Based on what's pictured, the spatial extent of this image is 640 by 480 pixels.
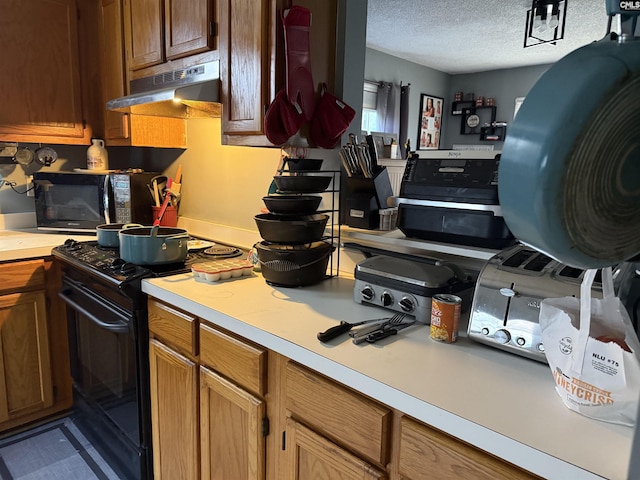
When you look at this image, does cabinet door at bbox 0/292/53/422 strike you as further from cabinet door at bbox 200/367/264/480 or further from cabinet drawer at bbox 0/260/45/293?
cabinet door at bbox 200/367/264/480

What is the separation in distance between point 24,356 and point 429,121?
6.77 ft

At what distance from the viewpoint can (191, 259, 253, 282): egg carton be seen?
153cm

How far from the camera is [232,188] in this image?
222cm

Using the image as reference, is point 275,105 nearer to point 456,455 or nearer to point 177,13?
point 177,13

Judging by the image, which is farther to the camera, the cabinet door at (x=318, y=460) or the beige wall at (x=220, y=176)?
the beige wall at (x=220, y=176)

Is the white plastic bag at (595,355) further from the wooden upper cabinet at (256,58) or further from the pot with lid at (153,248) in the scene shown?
the pot with lid at (153,248)

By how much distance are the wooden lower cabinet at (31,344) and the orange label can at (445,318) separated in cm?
186

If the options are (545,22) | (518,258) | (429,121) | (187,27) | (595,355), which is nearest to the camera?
(595,355)

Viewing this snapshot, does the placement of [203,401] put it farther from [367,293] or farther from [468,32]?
[468,32]

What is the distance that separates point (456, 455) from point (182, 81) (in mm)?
1622

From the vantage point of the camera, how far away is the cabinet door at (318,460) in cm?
93

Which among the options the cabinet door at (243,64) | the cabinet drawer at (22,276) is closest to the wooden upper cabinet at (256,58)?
the cabinet door at (243,64)

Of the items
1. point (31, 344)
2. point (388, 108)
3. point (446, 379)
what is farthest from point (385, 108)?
point (31, 344)

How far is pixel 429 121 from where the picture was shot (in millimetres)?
1464
